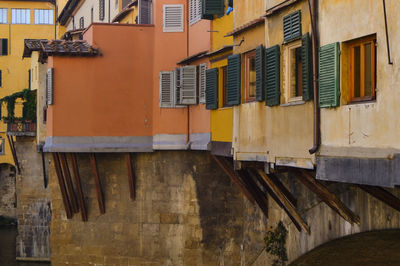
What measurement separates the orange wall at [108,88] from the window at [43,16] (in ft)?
106

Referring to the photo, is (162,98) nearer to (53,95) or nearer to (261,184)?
(53,95)

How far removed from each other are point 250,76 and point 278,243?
324 centimetres

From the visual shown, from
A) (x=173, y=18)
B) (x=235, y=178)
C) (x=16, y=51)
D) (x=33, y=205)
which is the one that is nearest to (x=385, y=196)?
(x=235, y=178)

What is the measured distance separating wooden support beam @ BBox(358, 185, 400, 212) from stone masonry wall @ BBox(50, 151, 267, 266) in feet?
23.5

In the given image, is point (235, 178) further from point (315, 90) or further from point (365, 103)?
point (365, 103)

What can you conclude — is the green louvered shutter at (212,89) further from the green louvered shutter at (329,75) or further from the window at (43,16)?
the window at (43,16)

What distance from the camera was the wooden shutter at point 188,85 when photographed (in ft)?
59.3

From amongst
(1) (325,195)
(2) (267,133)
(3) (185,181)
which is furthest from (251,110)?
(3) (185,181)

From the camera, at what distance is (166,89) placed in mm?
19047

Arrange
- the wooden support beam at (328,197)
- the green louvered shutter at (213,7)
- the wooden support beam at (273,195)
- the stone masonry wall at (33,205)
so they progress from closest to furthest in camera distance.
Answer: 1. the wooden support beam at (328,197)
2. the wooden support beam at (273,195)
3. the green louvered shutter at (213,7)
4. the stone masonry wall at (33,205)

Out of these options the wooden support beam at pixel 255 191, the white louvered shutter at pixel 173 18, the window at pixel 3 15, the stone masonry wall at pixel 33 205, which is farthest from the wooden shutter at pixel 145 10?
the window at pixel 3 15

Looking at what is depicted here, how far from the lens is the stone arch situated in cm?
4847

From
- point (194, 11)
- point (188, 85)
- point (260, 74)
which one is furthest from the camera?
point (194, 11)

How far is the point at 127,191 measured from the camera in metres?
19.6
